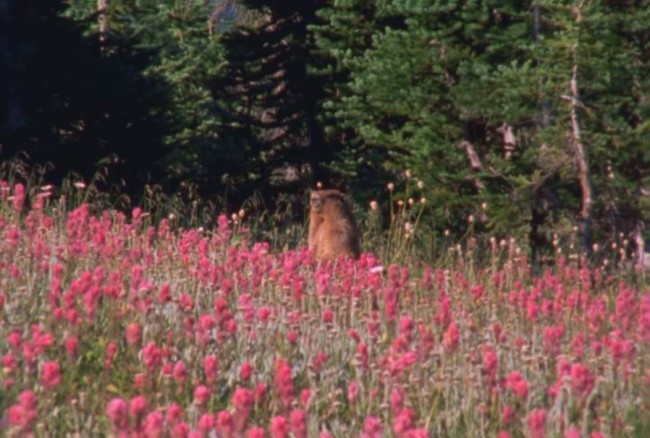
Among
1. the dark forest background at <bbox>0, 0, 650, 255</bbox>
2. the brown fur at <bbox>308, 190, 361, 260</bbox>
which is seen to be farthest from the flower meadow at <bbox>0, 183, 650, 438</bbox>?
the dark forest background at <bbox>0, 0, 650, 255</bbox>

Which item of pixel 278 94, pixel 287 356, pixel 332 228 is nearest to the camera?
pixel 287 356

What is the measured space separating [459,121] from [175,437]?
12907 millimetres

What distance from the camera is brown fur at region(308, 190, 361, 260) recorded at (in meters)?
9.22

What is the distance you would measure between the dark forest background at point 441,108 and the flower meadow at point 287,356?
762 cm

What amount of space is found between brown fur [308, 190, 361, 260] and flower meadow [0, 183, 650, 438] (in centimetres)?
272

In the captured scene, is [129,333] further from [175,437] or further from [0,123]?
[0,123]

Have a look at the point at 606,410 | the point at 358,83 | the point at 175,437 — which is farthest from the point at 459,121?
the point at 175,437

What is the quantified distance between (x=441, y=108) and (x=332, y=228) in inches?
273

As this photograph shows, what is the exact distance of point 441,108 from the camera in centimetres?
1598

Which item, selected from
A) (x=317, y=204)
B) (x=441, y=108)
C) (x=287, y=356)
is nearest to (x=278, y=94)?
(x=441, y=108)

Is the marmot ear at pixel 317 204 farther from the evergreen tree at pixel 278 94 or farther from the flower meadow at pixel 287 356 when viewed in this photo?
the evergreen tree at pixel 278 94

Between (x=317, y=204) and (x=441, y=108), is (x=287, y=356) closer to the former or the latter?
(x=317, y=204)

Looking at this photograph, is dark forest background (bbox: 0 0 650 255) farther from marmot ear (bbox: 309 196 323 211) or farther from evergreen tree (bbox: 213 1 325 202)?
marmot ear (bbox: 309 196 323 211)

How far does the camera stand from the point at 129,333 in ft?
13.9
